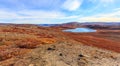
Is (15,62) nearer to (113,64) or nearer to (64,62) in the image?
(64,62)

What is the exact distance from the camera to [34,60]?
11.2 meters

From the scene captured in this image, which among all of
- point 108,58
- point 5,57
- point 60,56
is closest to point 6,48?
point 5,57

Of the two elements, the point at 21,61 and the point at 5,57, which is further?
the point at 5,57

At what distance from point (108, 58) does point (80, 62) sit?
2.81 metres

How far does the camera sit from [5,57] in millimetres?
12516

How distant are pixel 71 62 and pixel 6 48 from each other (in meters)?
5.63

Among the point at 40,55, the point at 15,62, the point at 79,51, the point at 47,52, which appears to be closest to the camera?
the point at 15,62

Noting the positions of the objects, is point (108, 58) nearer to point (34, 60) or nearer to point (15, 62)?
point (34, 60)

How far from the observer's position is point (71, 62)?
37.6 feet

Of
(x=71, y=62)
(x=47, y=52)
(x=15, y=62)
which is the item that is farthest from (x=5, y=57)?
(x=71, y=62)

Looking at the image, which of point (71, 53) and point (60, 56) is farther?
point (71, 53)

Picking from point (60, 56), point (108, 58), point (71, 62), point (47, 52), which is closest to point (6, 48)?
point (47, 52)

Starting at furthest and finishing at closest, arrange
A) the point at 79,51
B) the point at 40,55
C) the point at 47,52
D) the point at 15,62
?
the point at 79,51
the point at 47,52
the point at 40,55
the point at 15,62

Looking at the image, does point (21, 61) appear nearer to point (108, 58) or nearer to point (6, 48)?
point (6, 48)
